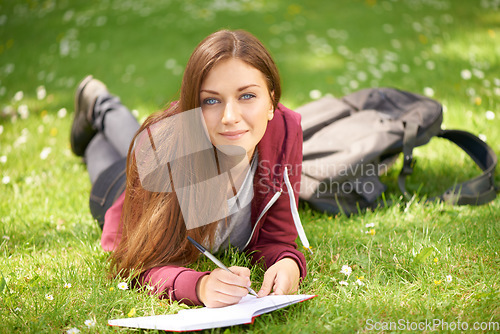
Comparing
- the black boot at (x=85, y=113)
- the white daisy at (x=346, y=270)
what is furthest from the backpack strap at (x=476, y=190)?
the black boot at (x=85, y=113)

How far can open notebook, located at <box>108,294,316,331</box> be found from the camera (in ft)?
5.59

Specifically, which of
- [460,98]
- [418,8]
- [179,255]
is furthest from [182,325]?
[418,8]

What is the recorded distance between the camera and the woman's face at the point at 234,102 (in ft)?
5.96

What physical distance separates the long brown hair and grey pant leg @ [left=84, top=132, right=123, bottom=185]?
86cm

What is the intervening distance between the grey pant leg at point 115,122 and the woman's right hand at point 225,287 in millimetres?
1339

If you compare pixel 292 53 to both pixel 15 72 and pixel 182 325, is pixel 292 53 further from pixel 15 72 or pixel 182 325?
pixel 182 325

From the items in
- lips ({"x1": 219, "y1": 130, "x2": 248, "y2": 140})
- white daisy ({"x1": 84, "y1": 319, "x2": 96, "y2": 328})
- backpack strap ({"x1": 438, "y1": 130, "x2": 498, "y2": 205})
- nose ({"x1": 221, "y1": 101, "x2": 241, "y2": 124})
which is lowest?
backpack strap ({"x1": 438, "y1": 130, "x2": 498, "y2": 205})

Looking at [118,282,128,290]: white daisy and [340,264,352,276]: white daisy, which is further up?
[118,282,128,290]: white daisy

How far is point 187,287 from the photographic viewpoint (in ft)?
6.29

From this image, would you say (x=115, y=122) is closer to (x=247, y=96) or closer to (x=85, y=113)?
(x=85, y=113)

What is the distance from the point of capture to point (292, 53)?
577 cm

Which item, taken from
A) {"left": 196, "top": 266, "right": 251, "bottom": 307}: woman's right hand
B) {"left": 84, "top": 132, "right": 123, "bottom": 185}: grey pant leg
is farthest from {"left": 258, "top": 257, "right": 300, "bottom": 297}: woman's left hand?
{"left": 84, "top": 132, "right": 123, "bottom": 185}: grey pant leg

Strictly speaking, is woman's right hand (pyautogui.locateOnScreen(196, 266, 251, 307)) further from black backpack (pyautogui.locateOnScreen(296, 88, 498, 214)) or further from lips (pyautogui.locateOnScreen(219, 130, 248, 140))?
black backpack (pyautogui.locateOnScreen(296, 88, 498, 214))

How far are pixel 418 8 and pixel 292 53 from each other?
90.6 inches
